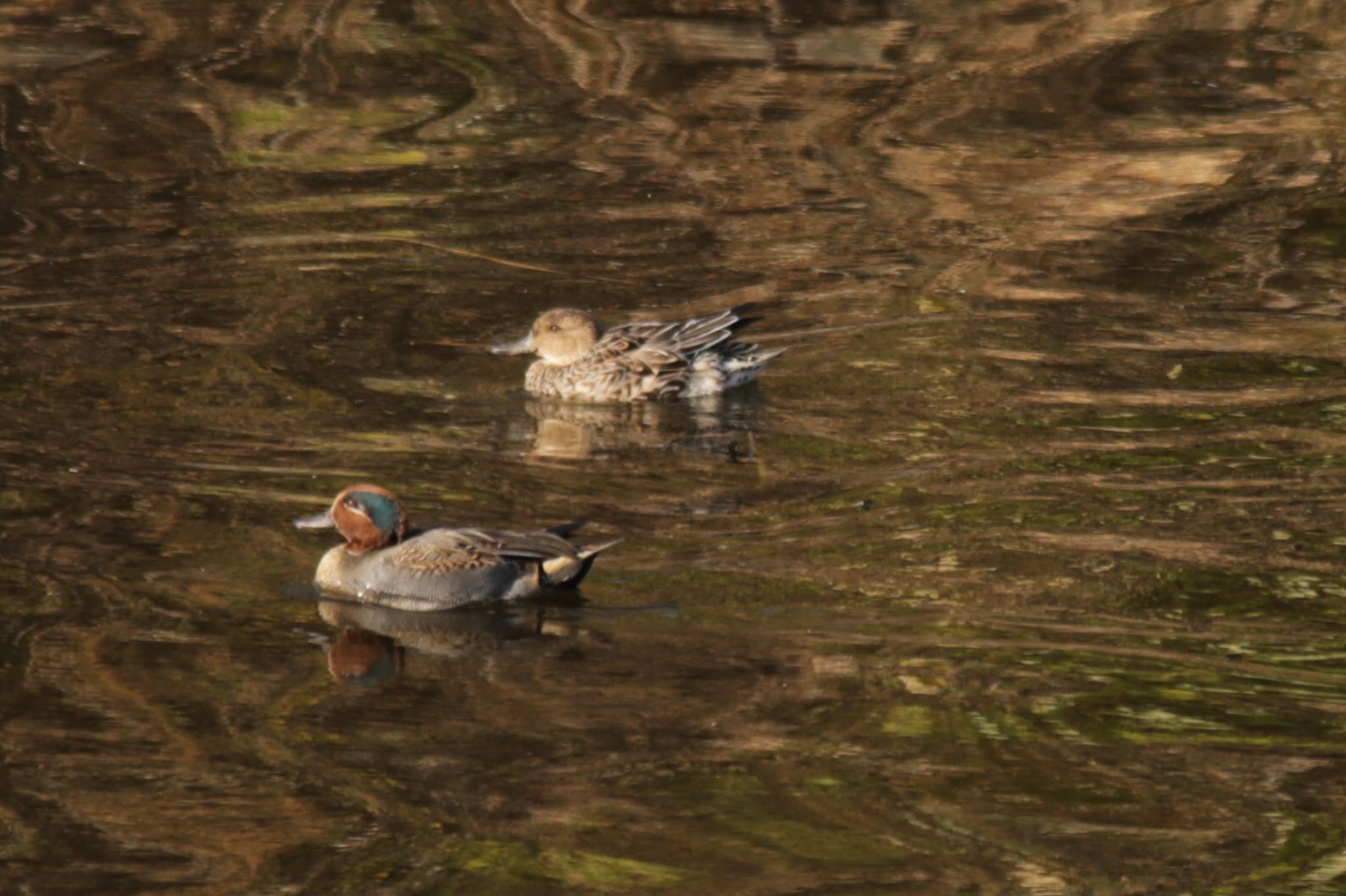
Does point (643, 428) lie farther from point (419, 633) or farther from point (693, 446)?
point (419, 633)

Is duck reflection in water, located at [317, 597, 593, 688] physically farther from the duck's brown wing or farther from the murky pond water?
the duck's brown wing

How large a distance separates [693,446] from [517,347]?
139cm

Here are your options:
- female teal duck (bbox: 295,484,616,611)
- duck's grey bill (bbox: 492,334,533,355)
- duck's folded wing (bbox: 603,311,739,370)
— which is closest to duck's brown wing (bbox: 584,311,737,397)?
duck's folded wing (bbox: 603,311,739,370)

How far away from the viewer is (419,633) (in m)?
7.94

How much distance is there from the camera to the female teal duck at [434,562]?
26.4ft

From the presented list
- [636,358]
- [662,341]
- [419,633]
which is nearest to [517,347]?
[636,358]

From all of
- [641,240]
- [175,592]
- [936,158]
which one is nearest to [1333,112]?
[936,158]

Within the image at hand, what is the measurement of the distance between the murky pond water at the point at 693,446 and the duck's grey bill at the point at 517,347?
0.40 ft

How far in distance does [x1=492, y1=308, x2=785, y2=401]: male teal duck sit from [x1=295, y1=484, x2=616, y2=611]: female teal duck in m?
2.68

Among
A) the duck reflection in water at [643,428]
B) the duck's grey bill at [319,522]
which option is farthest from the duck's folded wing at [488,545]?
the duck reflection in water at [643,428]

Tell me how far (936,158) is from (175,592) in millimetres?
7580

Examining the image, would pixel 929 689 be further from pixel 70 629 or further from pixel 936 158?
pixel 936 158

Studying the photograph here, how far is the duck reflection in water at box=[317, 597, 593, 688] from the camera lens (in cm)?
760

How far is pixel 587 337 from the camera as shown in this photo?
1095cm
